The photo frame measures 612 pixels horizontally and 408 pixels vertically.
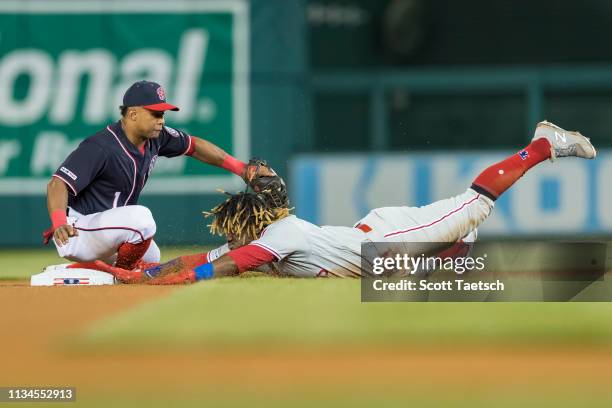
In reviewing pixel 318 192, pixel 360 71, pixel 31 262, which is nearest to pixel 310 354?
pixel 31 262

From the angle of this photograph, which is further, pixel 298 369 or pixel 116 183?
pixel 116 183

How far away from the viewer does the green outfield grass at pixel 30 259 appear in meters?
7.93

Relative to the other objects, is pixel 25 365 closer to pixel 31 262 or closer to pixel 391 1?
pixel 31 262

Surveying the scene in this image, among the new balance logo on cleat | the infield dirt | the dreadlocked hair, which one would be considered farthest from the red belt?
the infield dirt

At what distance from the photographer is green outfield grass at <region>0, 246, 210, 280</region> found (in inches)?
312

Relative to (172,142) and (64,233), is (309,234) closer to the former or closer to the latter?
(64,233)

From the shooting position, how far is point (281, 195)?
20.2 feet

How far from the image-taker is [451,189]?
35.1ft

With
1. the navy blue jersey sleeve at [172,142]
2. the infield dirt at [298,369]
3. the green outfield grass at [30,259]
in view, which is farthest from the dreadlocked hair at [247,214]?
the green outfield grass at [30,259]

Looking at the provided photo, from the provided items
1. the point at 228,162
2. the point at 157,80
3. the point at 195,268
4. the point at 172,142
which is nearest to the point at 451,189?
the point at 157,80

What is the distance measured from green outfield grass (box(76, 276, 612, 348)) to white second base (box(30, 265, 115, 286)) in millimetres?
903

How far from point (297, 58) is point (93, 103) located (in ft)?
6.62

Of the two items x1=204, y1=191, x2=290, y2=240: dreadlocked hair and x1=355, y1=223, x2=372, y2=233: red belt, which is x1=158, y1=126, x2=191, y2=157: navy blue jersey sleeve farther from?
x1=355, y1=223, x2=372, y2=233: red belt

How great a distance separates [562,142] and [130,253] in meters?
2.60
